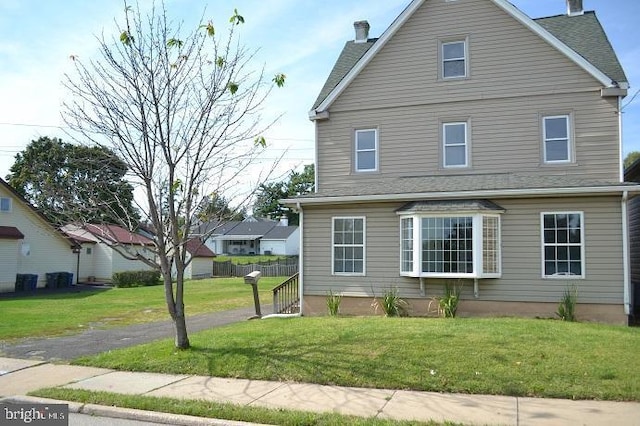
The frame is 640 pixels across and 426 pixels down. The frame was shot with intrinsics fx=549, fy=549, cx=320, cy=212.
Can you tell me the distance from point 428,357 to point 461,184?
7104 mm

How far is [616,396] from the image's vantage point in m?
7.08

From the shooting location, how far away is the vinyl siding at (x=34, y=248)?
99.9ft

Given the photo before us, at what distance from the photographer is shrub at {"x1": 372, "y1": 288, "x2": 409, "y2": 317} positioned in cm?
1480

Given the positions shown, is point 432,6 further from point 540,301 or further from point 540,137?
point 540,301

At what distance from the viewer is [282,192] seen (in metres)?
20.6

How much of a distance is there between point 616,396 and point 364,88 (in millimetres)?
12066

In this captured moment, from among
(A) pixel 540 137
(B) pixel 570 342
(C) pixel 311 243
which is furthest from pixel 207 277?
(B) pixel 570 342

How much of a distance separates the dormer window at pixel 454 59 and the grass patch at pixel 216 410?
12314 mm

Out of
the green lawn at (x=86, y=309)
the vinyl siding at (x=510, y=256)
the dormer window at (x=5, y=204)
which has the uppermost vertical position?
the dormer window at (x=5, y=204)

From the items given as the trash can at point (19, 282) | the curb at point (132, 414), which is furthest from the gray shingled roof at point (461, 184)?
the trash can at point (19, 282)

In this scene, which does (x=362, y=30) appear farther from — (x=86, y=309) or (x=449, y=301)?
(x=86, y=309)

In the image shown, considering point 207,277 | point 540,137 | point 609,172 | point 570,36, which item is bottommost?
point 207,277

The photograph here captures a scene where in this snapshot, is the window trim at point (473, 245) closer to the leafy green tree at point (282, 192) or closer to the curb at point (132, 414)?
the leafy green tree at point (282, 192)

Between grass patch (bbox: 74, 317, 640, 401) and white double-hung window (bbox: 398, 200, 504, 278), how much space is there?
96.8 inches
